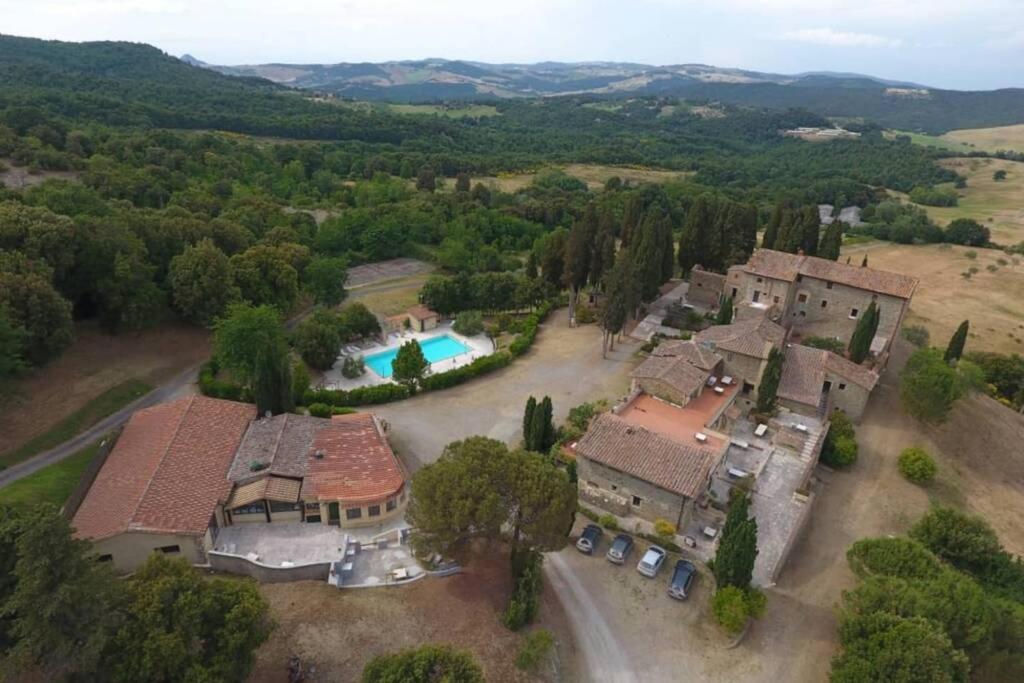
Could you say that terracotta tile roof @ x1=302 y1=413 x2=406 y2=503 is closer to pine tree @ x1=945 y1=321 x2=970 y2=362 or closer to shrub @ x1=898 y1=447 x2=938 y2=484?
shrub @ x1=898 y1=447 x2=938 y2=484

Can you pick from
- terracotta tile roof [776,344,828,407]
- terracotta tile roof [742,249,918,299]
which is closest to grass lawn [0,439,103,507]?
terracotta tile roof [776,344,828,407]

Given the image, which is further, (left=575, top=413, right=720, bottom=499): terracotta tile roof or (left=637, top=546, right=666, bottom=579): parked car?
(left=575, top=413, right=720, bottom=499): terracotta tile roof

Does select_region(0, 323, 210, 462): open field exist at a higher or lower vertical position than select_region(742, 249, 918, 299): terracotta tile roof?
lower

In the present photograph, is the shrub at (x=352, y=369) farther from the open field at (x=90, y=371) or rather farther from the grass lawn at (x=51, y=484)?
the grass lawn at (x=51, y=484)

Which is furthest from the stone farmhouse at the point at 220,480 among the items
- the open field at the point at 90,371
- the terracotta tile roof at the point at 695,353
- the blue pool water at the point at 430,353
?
the terracotta tile roof at the point at 695,353

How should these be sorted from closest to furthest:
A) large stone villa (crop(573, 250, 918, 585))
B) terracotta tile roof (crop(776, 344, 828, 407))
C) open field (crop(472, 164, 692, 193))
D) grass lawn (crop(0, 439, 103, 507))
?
grass lawn (crop(0, 439, 103, 507)) < large stone villa (crop(573, 250, 918, 585)) < terracotta tile roof (crop(776, 344, 828, 407)) < open field (crop(472, 164, 692, 193))

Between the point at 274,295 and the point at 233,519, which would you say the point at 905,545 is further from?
the point at 274,295

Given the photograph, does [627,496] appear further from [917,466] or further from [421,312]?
[421,312]

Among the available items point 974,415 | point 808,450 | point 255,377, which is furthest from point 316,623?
point 974,415
